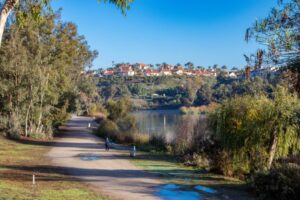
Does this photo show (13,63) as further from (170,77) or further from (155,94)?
(170,77)

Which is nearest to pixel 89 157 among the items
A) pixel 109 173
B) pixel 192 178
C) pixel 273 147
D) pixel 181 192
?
pixel 109 173

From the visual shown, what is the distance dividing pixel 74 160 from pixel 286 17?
50.9 ft

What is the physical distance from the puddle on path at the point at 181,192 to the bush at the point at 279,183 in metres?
1.65

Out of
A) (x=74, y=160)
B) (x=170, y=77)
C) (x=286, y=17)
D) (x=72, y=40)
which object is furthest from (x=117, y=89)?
(x=286, y=17)

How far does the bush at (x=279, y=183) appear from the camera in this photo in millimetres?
12555

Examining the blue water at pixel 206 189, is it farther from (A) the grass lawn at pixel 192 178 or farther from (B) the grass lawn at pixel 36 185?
(B) the grass lawn at pixel 36 185

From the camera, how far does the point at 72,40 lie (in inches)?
1813

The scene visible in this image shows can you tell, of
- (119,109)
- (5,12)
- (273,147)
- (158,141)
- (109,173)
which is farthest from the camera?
(119,109)

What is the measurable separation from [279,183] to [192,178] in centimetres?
497

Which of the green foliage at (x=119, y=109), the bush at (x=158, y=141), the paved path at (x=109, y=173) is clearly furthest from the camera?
the green foliage at (x=119, y=109)

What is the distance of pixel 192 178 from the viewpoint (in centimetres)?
1734

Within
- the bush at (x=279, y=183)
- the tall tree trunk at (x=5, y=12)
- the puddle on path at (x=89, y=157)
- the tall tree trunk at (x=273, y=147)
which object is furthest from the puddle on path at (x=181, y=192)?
the puddle on path at (x=89, y=157)

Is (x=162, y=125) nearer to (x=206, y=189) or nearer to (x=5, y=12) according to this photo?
(x=206, y=189)

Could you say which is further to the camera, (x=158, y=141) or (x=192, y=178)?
(x=158, y=141)
